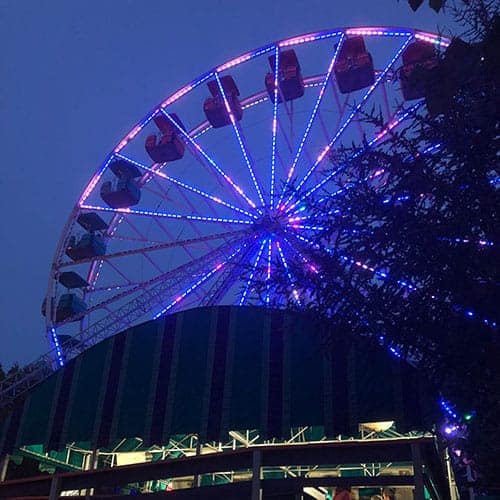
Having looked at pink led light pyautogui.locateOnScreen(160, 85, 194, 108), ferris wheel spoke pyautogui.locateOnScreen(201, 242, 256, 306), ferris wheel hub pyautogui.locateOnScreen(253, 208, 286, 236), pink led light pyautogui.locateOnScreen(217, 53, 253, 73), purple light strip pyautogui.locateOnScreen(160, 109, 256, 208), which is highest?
pink led light pyautogui.locateOnScreen(217, 53, 253, 73)

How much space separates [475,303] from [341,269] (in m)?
1.96

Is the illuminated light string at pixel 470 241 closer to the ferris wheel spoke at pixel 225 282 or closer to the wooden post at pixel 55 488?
the wooden post at pixel 55 488

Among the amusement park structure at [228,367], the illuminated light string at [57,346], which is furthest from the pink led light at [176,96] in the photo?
the illuminated light string at [57,346]

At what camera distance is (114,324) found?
1931 cm

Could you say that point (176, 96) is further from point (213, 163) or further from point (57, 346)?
point (57, 346)

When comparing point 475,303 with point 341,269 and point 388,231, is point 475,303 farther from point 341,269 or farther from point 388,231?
point 341,269

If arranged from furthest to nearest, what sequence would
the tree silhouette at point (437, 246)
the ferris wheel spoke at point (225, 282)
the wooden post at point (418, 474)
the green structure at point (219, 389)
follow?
the ferris wheel spoke at point (225, 282) → the green structure at point (219, 389) → the tree silhouette at point (437, 246) → the wooden post at point (418, 474)

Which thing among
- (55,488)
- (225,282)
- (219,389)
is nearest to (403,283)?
(219,389)

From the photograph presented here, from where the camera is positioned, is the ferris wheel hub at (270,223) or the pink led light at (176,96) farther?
the pink led light at (176,96)

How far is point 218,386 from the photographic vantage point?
919 cm

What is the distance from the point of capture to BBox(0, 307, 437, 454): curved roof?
27.7 ft

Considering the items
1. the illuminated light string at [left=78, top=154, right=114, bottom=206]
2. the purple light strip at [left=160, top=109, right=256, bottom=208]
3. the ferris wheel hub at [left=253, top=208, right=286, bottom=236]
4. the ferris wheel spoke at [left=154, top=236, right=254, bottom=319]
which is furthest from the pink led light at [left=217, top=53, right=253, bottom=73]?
the ferris wheel spoke at [left=154, top=236, right=254, bottom=319]

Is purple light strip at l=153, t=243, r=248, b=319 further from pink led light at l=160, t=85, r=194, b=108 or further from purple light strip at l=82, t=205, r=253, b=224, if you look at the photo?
pink led light at l=160, t=85, r=194, b=108

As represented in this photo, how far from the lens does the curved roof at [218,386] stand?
8.43 metres
